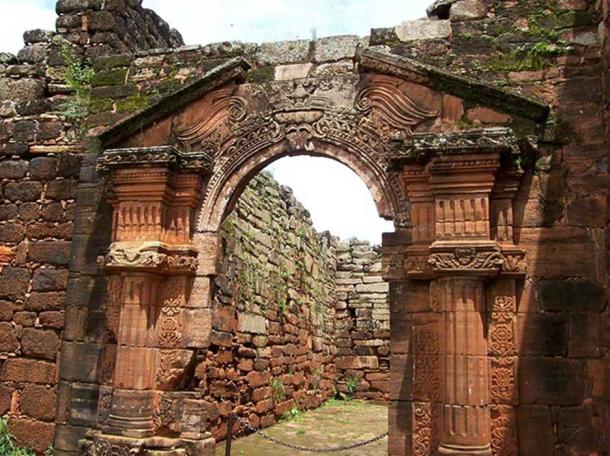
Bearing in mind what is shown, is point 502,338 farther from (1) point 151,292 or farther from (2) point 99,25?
A: (2) point 99,25

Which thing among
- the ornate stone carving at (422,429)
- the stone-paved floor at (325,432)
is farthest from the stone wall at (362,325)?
the ornate stone carving at (422,429)

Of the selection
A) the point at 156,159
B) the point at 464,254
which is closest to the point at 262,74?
the point at 156,159

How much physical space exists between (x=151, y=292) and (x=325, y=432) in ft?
16.5

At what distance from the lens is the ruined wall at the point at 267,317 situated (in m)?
8.94

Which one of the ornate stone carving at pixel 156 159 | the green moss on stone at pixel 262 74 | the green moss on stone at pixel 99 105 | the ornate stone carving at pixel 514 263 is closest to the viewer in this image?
the ornate stone carving at pixel 514 263

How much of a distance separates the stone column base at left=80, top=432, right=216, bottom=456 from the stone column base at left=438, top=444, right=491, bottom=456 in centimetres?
238

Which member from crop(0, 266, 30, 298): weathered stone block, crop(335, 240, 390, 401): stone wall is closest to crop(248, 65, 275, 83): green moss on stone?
crop(0, 266, 30, 298): weathered stone block

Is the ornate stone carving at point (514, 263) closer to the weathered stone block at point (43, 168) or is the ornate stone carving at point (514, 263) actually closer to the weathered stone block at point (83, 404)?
the weathered stone block at point (83, 404)

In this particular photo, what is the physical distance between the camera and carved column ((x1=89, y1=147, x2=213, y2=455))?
21.0ft

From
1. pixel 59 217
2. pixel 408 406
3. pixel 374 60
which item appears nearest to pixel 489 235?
pixel 408 406

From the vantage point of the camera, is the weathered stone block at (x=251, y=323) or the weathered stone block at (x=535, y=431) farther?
the weathered stone block at (x=251, y=323)

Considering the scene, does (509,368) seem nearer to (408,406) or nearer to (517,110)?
(408,406)

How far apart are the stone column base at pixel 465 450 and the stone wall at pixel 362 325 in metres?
9.92

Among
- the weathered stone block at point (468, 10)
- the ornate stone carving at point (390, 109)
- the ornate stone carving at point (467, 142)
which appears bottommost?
the ornate stone carving at point (467, 142)
